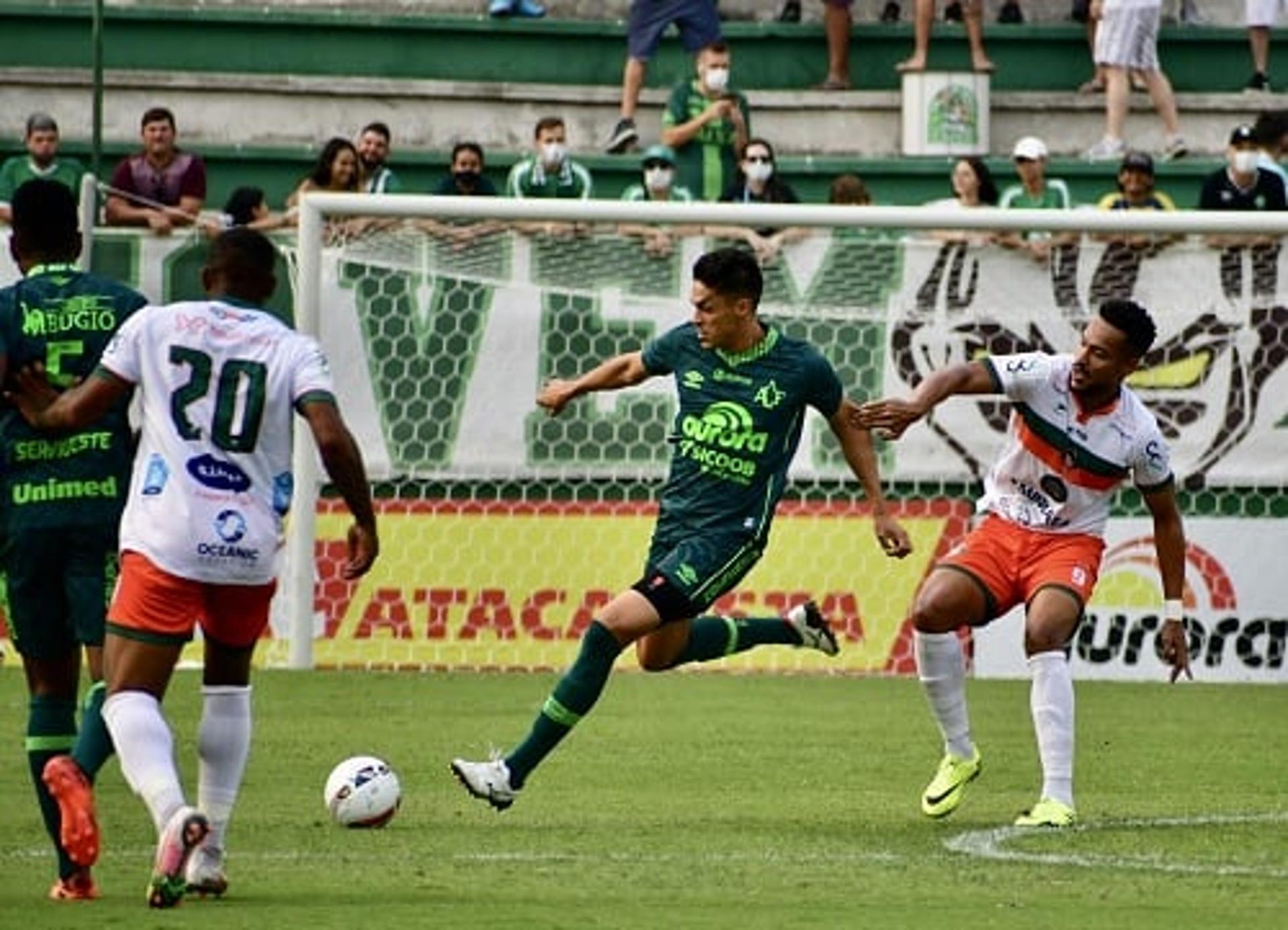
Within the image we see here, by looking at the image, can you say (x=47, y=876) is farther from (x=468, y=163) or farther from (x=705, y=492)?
(x=468, y=163)

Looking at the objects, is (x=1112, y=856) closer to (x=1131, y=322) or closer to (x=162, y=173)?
(x=1131, y=322)

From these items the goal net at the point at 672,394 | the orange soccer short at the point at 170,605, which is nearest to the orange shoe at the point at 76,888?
the orange soccer short at the point at 170,605

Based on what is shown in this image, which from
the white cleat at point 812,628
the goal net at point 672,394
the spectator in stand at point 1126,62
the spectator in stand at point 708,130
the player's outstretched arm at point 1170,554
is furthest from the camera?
the spectator in stand at point 1126,62

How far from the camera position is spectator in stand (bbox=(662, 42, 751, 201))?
21.9m

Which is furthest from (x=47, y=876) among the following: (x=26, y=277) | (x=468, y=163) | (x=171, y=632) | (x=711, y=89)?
(x=711, y=89)

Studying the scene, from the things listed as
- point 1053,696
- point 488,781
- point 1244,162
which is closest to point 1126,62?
point 1244,162

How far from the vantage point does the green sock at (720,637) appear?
13.0 meters

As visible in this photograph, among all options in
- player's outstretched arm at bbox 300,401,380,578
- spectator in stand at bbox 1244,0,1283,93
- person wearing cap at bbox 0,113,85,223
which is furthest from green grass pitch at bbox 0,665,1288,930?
spectator in stand at bbox 1244,0,1283,93

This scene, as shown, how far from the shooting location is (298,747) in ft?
47.2

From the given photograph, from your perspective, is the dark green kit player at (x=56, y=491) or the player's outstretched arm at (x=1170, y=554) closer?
the dark green kit player at (x=56, y=491)

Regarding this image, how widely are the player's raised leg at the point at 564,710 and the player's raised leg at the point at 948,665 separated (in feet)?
3.77

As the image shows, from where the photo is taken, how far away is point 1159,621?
1867 centimetres

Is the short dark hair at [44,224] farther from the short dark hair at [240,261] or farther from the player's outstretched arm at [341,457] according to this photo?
the player's outstretched arm at [341,457]

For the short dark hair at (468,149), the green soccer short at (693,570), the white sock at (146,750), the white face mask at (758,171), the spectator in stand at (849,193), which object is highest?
the short dark hair at (468,149)
